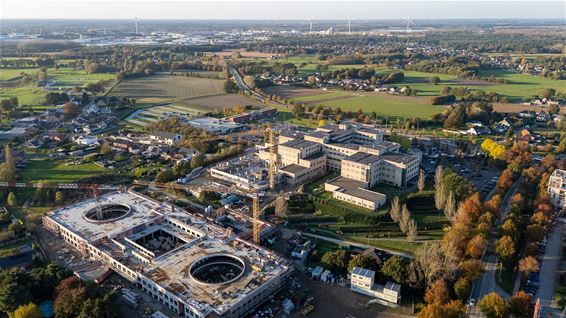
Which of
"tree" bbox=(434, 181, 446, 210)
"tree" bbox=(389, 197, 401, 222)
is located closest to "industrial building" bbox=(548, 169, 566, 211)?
"tree" bbox=(434, 181, 446, 210)

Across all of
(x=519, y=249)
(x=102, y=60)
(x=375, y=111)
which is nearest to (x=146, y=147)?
(x=375, y=111)

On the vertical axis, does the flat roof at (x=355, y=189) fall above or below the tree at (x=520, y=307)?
above

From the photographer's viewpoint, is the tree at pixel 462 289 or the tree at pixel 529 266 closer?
the tree at pixel 462 289

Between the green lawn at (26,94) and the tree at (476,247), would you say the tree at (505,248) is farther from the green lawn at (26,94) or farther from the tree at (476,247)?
the green lawn at (26,94)

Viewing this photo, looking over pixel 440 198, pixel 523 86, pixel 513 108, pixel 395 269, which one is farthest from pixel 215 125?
pixel 523 86

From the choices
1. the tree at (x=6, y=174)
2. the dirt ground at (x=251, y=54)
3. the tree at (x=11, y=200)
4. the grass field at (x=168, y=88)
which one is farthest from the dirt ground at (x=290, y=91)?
the tree at (x=11, y=200)

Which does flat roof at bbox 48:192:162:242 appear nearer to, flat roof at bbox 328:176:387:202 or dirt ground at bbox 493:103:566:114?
flat roof at bbox 328:176:387:202
